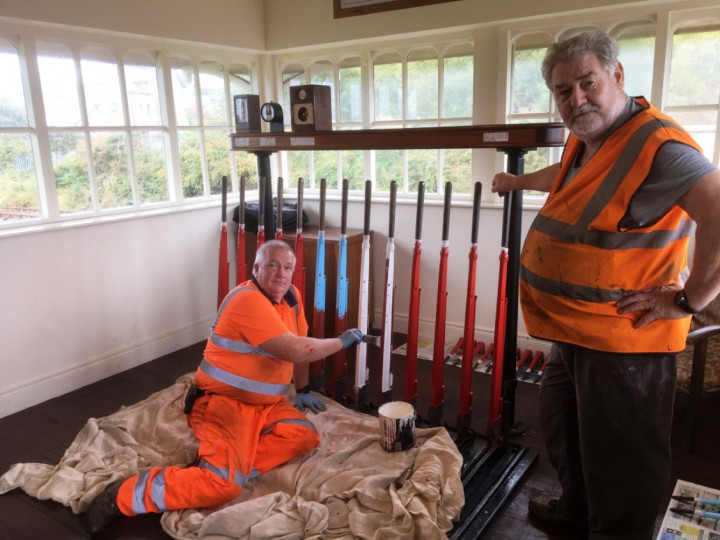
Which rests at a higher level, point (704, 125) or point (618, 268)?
point (704, 125)

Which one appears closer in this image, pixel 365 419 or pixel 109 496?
pixel 109 496

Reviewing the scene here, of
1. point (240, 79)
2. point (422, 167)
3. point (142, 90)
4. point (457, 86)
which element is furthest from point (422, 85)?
point (142, 90)

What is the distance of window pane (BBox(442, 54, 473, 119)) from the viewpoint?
3447mm

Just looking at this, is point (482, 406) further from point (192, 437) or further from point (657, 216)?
point (657, 216)

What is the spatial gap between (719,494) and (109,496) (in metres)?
2.21

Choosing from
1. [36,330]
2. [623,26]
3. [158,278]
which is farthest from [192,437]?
[623,26]

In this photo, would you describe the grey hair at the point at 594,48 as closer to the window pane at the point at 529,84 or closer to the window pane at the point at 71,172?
the window pane at the point at 529,84

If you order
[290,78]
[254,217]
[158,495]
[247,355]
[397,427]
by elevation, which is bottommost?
[158,495]

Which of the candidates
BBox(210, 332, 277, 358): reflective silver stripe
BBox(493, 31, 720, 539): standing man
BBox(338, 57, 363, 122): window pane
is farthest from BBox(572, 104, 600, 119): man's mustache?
BBox(338, 57, 363, 122): window pane

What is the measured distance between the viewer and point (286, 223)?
3.89m

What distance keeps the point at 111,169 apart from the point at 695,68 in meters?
3.22

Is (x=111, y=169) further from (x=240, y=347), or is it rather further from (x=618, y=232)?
(x=618, y=232)

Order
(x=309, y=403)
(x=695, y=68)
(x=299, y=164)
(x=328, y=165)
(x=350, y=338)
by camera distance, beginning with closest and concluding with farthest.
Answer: (x=350, y=338) → (x=309, y=403) → (x=695, y=68) → (x=328, y=165) → (x=299, y=164)

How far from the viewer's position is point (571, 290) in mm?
1540
